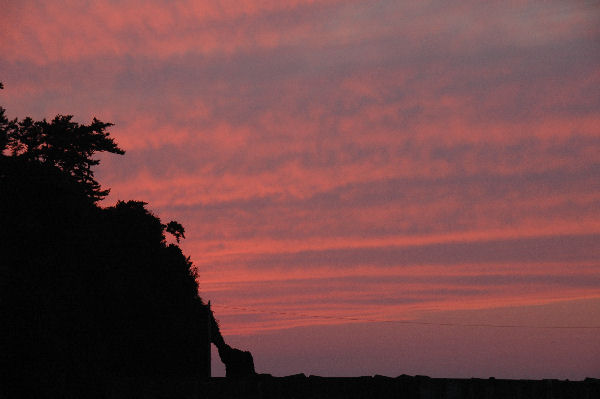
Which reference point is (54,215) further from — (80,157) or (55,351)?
(80,157)

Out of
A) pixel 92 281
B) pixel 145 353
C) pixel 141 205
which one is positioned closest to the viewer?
pixel 92 281

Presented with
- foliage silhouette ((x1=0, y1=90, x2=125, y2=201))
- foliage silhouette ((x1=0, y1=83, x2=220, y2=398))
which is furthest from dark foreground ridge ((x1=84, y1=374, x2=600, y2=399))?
foliage silhouette ((x1=0, y1=90, x2=125, y2=201))

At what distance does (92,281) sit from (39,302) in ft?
19.2

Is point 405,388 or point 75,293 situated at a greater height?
point 75,293

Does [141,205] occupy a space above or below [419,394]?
above

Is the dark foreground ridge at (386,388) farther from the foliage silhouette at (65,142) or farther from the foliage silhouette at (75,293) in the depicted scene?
the foliage silhouette at (65,142)

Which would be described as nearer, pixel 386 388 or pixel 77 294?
pixel 386 388

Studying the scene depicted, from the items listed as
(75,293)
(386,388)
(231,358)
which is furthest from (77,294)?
(231,358)

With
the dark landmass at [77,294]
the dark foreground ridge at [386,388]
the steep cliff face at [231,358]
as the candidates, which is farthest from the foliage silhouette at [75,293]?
the steep cliff face at [231,358]

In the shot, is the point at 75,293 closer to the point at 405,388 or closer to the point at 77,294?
the point at 77,294

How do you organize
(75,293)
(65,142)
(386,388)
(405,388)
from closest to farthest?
(405,388)
(386,388)
(75,293)
(65,142)

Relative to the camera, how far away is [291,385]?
19.4 metres

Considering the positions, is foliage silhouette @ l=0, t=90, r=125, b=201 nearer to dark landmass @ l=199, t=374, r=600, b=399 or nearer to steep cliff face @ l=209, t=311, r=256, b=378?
steep cliff face @ l=209, t=311, r=256, b=378

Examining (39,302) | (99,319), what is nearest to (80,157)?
(99,319)
